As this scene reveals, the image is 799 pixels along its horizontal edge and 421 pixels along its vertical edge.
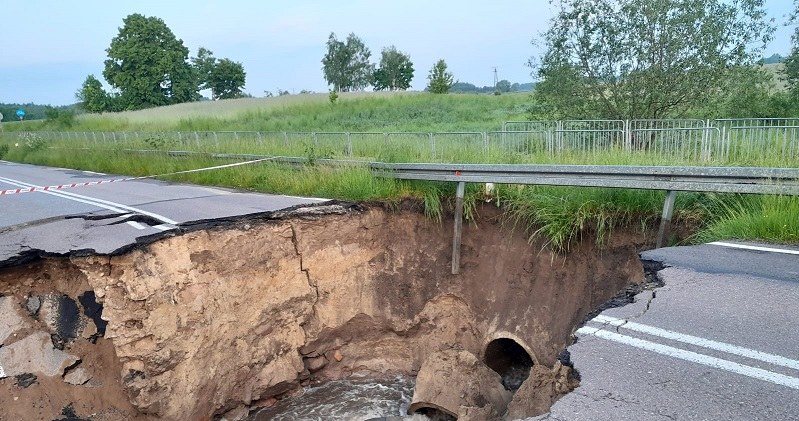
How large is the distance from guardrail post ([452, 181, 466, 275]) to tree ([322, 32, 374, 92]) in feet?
261

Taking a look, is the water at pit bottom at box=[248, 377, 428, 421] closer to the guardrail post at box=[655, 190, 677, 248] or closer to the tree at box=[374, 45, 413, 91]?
the guardrail post at box=[655, 190, 677, 248]

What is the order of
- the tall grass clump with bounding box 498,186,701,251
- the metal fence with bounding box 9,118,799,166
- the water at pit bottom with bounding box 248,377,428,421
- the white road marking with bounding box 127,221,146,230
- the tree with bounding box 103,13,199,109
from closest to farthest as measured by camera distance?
the tall grass clump with bounding box 498,186,701,251
the white road marking with bounding box 127,221,146,230
the water at pit bottom with bounding box 248,377,428,421
the metal fence with bounding box 9,118,799,166
the tree with bounding box 103,13,199,109

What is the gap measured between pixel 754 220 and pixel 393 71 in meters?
81.9

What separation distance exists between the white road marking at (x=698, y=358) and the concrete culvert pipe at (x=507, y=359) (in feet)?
15.5

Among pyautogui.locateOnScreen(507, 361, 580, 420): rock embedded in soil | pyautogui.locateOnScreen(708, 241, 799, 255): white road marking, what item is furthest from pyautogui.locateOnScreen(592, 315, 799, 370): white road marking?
pyautogui.locateOnScreen(708, 241, 799, 255): white road marking

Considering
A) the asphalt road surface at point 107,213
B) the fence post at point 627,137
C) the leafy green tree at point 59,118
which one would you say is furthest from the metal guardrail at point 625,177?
the leafy green tree at point 59,118

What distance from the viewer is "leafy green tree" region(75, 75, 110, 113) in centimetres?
6425

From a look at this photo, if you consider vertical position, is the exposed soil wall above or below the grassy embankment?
below

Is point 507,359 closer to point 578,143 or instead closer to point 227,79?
point 578,143

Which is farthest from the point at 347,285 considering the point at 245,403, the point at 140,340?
the point at 140,340

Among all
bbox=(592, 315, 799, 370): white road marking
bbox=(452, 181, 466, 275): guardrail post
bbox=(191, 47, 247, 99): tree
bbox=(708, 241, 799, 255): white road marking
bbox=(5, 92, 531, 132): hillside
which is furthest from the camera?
bbox=(191, 47, 247, 99): tree

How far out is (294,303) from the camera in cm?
873

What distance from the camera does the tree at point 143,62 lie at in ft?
199

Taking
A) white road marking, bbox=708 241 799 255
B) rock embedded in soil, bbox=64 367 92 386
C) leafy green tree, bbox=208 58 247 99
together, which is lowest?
rock embedded in soil, bbox=64 367 92 386
